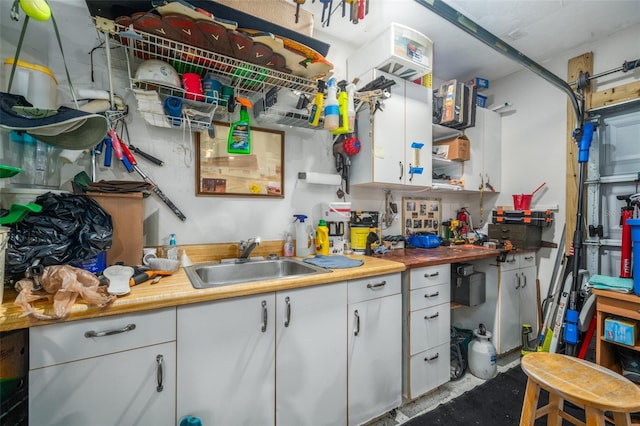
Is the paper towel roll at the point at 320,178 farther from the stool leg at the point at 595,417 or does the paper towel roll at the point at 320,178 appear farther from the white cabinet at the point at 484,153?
the stool leg at the point at 595,417

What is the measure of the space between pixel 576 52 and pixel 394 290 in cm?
292

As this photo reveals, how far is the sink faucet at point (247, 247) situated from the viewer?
1.84 metres

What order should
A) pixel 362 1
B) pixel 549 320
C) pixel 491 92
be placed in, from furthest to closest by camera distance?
pixel 491 92 → pixel 549 320 → pixel 362 1

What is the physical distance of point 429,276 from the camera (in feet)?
6.40

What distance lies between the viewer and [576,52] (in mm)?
2639

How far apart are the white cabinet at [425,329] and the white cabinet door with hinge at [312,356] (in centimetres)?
52

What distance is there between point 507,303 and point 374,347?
155 centimetres

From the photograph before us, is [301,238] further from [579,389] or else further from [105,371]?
[579,389]

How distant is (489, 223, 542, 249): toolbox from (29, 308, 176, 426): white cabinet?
2.96m

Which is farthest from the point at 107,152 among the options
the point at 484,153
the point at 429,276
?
the point at 484,153

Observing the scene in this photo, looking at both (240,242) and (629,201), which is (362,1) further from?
(629,201)

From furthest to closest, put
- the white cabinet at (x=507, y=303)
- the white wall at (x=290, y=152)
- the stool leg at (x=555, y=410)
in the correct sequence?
the white cabinet at (x=507, y=303), the white wall at (x=290, y=152), the stool leg at (x=555, y=410)

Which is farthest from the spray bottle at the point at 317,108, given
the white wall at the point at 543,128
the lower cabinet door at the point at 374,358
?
the white wall at the point at 543,128

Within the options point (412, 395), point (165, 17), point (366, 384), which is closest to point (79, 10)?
point (165, 17)
